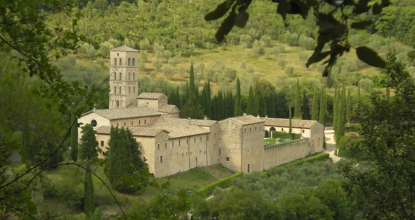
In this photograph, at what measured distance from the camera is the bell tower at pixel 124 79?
4209cm

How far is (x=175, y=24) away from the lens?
83.9 m

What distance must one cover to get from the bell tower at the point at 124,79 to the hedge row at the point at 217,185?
1122cm

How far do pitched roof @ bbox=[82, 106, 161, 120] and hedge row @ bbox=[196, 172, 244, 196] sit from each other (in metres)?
6.65

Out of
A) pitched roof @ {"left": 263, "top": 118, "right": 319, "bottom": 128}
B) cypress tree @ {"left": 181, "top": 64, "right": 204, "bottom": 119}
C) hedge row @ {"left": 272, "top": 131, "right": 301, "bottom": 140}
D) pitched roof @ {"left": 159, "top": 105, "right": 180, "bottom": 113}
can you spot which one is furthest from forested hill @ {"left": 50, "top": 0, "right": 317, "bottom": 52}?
pitched roof @ {"left": 159, "top": 105, "right": 180, "bottom": 113}

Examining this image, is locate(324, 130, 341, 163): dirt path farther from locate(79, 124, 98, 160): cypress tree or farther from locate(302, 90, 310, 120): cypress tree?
locate(79, 124, 98, 160): cypress tree

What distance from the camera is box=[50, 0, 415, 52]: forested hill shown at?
74.5 m

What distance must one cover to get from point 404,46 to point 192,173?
52.9 metres

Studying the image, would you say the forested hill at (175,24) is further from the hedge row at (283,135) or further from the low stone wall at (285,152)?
the low stone wall at (285,152)

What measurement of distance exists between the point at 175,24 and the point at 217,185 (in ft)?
180

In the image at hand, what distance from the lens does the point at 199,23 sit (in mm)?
87000

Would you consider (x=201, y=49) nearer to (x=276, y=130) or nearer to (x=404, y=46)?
(x=404, y=46)

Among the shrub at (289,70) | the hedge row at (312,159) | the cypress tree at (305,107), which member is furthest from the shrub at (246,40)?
the hedge row at (312,159)

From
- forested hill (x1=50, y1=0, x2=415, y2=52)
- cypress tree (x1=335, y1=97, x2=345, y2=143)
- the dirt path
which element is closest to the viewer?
the dirt path

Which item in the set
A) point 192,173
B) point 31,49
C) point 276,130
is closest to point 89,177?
point 192,173
